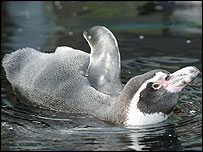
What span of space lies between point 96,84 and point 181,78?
1.41 metres

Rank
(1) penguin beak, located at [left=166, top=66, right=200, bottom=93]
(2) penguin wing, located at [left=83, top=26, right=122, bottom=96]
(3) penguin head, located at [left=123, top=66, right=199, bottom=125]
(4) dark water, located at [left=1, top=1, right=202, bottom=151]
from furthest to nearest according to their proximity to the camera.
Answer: (2) penguin wing, located at [left=83, top=26, right=122, bottom=96] < (3) penguin head, located at [left=123, top=66, right=199, bottom=125] < (1) penguin beak, located at [left=166, top=66, right=200, bottom=93] < (4) dark water, located at [left=1, top=1, right=202, bottom=151]

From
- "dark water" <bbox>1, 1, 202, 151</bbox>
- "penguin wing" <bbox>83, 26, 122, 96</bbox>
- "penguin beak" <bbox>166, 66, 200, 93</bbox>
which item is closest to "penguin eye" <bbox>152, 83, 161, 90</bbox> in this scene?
"penguin beak" <bbox>166, 66, 200, 93</bbox>

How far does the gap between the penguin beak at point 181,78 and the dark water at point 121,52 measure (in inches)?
19.0

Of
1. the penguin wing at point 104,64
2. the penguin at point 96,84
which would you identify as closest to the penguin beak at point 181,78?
the penguin at point 96,84

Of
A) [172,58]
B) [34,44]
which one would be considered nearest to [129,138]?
[172,58]

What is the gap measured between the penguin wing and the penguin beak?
95 centimetres

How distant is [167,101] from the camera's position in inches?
278

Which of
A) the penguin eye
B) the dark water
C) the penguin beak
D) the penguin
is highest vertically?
the penguin beak

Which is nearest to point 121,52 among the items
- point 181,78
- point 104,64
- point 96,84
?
point 104,64

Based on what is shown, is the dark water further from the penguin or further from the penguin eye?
the penguin eye

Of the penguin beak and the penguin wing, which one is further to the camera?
the penguin wing

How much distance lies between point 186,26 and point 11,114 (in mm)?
5577

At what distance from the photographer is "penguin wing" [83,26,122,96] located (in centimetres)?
793

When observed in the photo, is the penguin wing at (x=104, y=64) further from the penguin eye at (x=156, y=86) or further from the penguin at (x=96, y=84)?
the penguin eye at (x=156, y=86)
